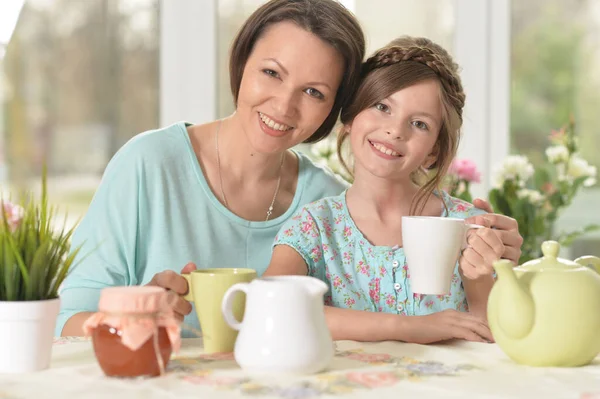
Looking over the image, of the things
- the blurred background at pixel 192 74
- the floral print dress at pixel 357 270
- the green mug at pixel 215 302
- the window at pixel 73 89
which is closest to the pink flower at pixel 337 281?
the floral print dress at pixel 357 270

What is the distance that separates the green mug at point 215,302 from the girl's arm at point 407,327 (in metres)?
0.22

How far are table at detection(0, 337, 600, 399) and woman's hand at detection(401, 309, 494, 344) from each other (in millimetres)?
97

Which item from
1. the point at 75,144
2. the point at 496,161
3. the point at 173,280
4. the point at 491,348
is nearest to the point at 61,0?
the point at 75,144

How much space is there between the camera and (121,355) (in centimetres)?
110

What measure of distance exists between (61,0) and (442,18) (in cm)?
141

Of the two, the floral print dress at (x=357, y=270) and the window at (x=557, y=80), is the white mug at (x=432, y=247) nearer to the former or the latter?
the floral print dress at (x=357, y=270)

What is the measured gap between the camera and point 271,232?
1.99 meters

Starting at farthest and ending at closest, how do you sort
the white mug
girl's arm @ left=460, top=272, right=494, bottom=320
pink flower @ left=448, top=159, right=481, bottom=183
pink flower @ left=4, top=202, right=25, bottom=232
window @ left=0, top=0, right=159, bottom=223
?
window @ left=0, top=0, right=159, bottom=223
pink flower @ left=448, top=159, right=481, bottom=183
girl's arm @ left=460, top=272, right=494, bottom=320
the white mug
pink flower @ left=4, top=202, right=25, bottom=232

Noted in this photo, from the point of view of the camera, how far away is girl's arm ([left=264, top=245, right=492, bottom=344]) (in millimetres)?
1403

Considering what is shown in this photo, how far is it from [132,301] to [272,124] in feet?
2.66

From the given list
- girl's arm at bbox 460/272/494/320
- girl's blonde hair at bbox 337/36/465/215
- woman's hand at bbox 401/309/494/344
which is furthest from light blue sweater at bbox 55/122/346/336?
woman's hand at bbox 401/309/494/344

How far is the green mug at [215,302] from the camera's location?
1.26 m

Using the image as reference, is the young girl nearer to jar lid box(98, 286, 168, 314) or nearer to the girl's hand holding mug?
the girl's hand holding mug

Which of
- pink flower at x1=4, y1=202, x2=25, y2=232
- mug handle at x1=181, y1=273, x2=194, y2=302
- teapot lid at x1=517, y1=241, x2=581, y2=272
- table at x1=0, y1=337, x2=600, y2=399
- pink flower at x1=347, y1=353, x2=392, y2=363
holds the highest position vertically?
pink flower at x1=4, y1=202, x2=25, y2=232
